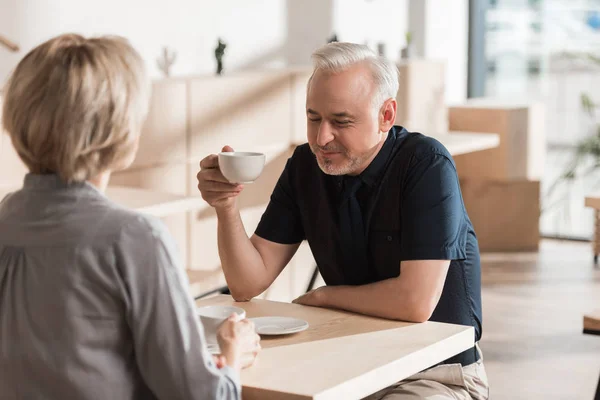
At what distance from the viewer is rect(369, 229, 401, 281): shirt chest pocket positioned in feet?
7.65

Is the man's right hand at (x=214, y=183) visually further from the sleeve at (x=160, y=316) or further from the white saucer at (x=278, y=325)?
the sleeve at (x=160, y=316)

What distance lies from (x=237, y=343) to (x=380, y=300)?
553mm

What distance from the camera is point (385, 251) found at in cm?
234

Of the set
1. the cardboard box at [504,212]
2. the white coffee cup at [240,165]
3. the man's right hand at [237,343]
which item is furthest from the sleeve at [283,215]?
the cardboard box at [504,212]

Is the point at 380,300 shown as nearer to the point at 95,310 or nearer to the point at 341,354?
the point at 341,354

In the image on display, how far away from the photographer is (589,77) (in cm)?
700

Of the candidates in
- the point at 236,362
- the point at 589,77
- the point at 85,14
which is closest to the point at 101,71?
the point at 236,362

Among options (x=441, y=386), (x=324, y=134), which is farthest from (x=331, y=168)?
(x=441, y=386)

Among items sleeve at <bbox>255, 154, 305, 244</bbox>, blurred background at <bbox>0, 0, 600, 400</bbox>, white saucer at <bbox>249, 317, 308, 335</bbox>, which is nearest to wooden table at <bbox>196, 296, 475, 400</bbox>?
white saucer at <bbox>249, 317, 308, 335</bbox>

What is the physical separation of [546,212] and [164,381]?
6024 mm

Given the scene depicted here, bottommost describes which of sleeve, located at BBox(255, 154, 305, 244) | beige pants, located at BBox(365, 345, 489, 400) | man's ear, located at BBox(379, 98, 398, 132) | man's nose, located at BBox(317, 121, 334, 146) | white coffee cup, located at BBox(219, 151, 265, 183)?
beige pants, located at BBox(365, 345, 489, 400)

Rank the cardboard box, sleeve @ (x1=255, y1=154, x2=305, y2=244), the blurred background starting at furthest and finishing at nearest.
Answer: the cardboard box → the blurred background → sleeve @ (x1=255, y1=154, x2=305, y2=244)

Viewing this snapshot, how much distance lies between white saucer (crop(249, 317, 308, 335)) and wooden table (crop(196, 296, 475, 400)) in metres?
0.01

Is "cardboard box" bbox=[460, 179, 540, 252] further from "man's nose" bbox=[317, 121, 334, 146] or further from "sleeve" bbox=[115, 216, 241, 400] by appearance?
"sleeve" bbox=[115, 216, 241, 400]
